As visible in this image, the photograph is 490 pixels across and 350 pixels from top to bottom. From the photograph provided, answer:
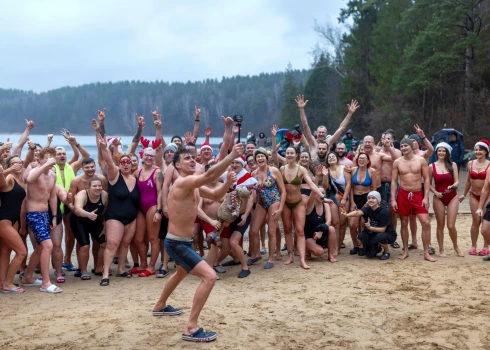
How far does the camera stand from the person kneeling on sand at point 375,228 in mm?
8086

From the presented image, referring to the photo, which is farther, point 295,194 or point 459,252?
point 459,252

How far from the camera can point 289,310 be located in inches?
230

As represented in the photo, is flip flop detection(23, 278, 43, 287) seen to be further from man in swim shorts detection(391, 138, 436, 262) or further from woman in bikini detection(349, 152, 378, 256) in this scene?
man in swim shorts detection(391, 138, 436, 262)

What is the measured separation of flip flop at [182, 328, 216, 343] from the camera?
193 inches

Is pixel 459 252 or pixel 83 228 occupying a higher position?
pixel 83 228

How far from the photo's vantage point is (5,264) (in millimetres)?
6949

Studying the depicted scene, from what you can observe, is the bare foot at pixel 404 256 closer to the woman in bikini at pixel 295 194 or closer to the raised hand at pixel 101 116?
the woman in bikini at pixel 295 194

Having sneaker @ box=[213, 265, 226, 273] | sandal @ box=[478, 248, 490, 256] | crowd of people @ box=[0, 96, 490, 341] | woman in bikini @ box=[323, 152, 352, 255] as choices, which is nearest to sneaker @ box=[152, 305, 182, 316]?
crowd of people @ box=[0, 96, 490, 341]

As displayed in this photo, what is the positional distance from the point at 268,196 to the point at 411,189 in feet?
7.80

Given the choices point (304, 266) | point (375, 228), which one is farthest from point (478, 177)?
point (304, 266)

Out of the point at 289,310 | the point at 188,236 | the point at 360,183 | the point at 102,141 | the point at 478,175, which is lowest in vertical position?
the point at 289,310

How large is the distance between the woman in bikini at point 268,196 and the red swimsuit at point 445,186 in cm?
261

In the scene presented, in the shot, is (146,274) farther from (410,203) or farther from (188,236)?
(410,203)

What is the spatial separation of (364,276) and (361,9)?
1442 inches
